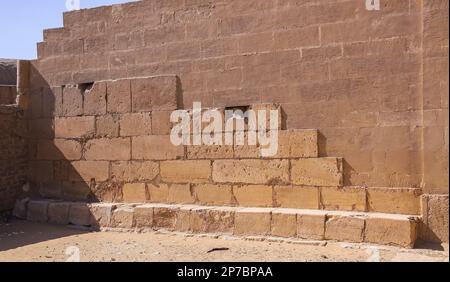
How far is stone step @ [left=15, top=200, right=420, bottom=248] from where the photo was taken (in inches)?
242

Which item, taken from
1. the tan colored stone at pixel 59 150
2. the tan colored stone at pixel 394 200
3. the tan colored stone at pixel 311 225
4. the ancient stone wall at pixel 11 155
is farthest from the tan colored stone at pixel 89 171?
the tan colored stone at pixel 394 200

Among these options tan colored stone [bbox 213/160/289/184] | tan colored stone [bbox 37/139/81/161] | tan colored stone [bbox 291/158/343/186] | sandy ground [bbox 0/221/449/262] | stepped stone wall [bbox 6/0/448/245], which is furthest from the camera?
tan colored stone [bbox 37/139/81/161]

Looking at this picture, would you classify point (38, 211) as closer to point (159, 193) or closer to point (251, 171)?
point (159, 193)

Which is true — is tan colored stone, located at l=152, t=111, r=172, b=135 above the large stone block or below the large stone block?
below

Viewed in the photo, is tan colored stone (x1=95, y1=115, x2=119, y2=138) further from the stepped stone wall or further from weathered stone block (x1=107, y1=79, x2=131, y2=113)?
weathered stone block (x1=107, y1=79, x2=131, y2=113)

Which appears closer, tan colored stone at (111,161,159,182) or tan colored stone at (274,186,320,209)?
tan colored stone at (274,186,320,209)

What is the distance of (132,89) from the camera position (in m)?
8.14

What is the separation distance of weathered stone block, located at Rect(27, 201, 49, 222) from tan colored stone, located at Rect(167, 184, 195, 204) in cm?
249

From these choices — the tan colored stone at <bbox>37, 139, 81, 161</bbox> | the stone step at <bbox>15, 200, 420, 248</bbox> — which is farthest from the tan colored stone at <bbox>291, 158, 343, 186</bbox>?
the tan colored stone at <bbox>37, 139, 81, 161</bbox>

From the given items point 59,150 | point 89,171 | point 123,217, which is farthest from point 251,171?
point 59,150

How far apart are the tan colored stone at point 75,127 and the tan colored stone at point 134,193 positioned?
4.05 ft

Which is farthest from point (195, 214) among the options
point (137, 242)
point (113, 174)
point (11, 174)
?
Result: point (11, 174)

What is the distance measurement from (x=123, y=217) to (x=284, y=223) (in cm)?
278

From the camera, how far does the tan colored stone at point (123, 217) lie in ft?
25.7
